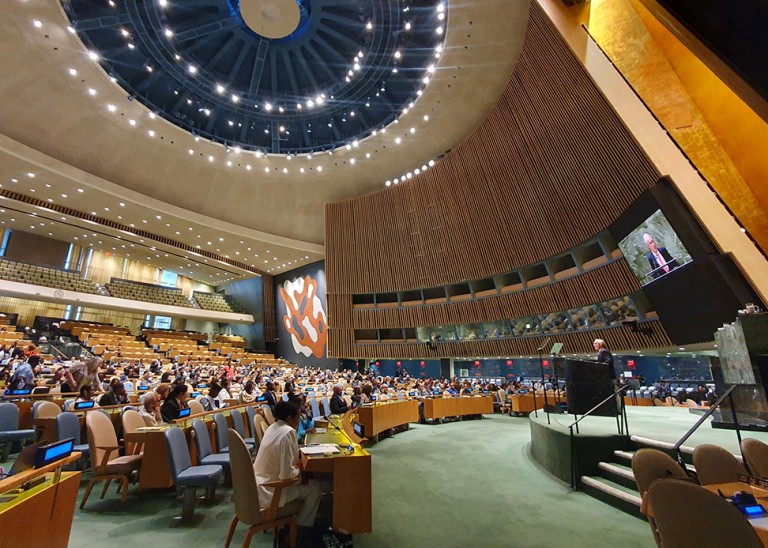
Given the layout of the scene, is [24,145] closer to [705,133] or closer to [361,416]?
[361,416]

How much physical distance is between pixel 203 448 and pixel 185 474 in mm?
652

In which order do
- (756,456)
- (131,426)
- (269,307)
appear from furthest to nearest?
1. (269,307)
2. (131,426)
3. (756,456)

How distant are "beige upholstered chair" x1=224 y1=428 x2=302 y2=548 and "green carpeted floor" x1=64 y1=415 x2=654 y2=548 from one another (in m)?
0.64

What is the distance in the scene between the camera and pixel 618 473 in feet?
13.6

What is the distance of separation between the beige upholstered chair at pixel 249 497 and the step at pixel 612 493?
3.34m

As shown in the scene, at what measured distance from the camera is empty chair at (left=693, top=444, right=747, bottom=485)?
263cm

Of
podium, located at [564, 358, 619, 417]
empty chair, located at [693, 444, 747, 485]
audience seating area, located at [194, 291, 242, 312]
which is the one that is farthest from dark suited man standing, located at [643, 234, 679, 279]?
audience seating area, located at [194, 291, 242, 312]

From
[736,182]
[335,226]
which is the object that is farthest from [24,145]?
[736,182]

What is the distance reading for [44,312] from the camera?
797 inches

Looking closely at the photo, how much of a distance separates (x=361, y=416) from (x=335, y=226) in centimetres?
1433

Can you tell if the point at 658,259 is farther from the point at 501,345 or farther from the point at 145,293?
the point at 145,293

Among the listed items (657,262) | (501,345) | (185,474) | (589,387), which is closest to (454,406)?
(501,345)

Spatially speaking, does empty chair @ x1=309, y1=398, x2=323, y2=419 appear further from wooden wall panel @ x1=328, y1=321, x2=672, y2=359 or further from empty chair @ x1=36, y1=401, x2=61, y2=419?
wooden wall panel @ x1=328, y1=321, x2=672, y2=359

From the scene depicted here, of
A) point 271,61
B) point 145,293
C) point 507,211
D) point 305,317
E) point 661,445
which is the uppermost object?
point 271,61
